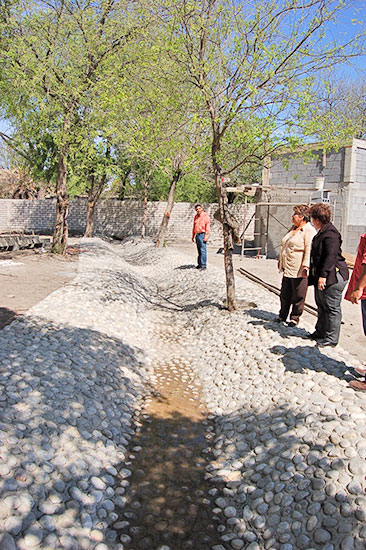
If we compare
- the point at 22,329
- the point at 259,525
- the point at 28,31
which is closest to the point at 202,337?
the point at 22,329

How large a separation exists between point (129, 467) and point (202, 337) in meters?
3.65

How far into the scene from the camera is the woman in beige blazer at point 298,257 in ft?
20.6

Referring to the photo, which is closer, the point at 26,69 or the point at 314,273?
the point at 314,273

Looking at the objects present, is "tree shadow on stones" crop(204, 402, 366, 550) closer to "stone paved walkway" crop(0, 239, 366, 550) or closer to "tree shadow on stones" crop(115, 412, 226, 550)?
"stone paved walkway" crop(0, 239, 366, 550)

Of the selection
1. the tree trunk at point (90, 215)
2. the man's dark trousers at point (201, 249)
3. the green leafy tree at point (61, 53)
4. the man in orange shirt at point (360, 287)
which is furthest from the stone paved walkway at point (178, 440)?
the tree trunk at point (90, 215)

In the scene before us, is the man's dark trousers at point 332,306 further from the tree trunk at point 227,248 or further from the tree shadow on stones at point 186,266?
the tree shadow on stones at point 186,266

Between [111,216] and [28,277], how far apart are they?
17.9m

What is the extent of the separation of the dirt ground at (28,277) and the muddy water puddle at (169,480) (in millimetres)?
3004

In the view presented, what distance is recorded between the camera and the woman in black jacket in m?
5.34

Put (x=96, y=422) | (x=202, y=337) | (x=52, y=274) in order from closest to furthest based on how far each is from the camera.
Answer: (x=96, y=422), (x=202, y=337), (x=52, y=274)

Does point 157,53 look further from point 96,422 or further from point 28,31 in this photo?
point 28,31

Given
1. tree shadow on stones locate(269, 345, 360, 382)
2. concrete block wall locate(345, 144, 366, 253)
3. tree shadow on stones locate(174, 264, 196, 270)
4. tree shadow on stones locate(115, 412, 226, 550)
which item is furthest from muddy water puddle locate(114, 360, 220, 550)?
concrete block wall locate(345, 144, 366, 253)

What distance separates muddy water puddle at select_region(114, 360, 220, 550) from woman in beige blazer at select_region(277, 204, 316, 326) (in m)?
2.05

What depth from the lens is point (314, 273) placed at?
18.5 feet
